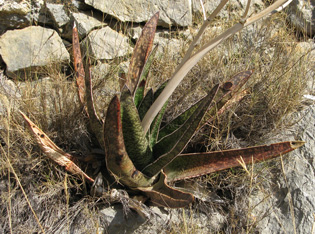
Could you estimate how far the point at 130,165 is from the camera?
1.26m

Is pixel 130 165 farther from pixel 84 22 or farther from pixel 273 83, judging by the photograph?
pixel 84 22

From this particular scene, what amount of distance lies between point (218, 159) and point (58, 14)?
5.30 ft

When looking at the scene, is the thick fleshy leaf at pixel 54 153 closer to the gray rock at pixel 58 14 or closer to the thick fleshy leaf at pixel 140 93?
the thick fleshy leaf at pixel 140 93

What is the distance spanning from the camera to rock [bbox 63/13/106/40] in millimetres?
2221

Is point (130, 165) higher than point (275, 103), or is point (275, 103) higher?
point (275, 103)

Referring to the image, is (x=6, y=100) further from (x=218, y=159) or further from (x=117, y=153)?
(x=218, y=159)

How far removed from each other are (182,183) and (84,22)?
141cm

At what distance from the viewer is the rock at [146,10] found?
2305 millimetres

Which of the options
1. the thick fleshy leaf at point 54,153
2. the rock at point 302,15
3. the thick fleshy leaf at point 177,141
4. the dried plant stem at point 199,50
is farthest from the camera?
the rock at point 302,15

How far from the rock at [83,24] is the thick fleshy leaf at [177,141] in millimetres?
1204

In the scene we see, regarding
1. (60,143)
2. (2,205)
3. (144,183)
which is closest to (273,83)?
(144,183)

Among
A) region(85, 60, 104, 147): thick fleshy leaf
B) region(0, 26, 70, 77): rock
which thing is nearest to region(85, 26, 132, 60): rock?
region(0, 26, 70, 77): rock

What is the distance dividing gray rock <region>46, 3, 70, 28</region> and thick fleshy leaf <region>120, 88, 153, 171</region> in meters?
1.37

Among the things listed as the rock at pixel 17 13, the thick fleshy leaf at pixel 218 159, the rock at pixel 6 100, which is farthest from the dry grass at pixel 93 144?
the rock at pixel 17 13
